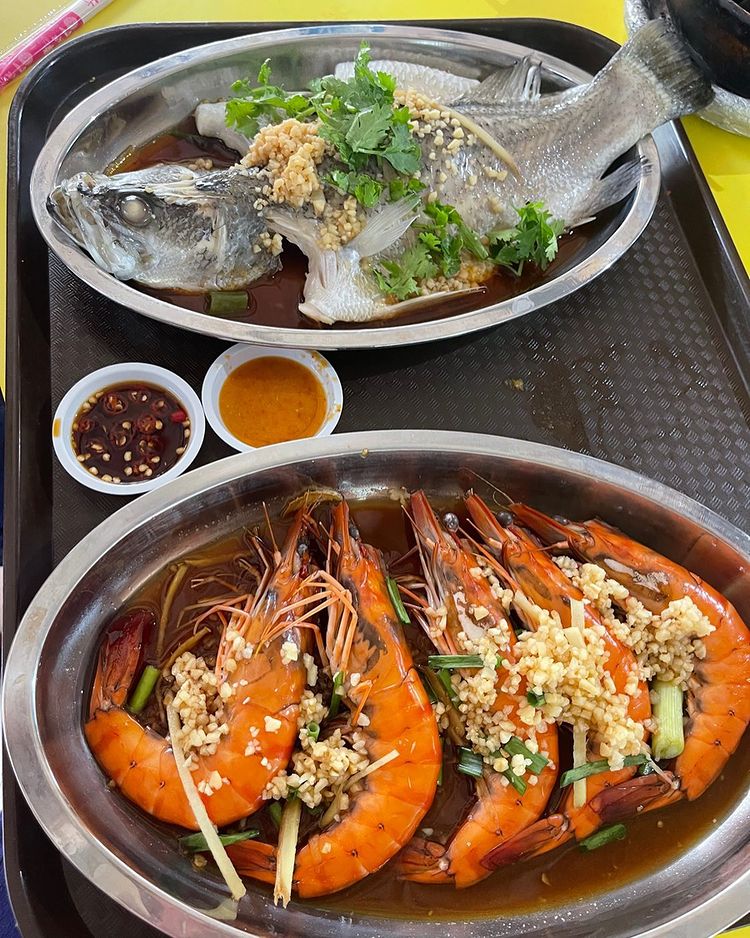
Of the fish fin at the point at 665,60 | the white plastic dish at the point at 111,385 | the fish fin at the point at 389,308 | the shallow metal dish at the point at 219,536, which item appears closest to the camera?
the shallow metal dish at the point at 219,536

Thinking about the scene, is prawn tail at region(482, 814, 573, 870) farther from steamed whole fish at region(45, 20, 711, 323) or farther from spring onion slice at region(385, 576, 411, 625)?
steamed whole fish at region(45, 20, 711, 323)

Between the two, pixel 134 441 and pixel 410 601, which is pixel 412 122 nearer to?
pixel 134 441

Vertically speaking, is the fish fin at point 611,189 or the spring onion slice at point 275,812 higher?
the fish fin at point 611,189

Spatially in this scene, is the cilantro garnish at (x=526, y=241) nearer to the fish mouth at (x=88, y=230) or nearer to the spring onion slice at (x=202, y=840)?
the fish mouth at (x=88, y=230)

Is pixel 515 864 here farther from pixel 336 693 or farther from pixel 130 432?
pixel 130 432

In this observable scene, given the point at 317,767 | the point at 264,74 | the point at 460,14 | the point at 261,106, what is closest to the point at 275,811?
the point at 317,767

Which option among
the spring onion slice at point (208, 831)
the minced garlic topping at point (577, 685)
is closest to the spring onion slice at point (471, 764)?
the minced garlic topping at point (577, 685)
